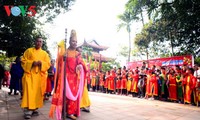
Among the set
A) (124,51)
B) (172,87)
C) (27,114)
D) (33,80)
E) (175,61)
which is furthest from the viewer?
(124,51)

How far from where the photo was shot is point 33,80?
14.7 ft

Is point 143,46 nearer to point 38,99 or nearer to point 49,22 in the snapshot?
point 49,22

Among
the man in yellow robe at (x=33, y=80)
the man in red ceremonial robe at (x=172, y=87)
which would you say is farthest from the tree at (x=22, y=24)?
the man in red ceremonial robe at (x=172, y=87)

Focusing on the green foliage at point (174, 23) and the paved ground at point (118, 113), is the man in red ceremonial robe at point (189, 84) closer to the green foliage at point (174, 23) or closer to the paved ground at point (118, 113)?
the paved ground at point (118, 113)

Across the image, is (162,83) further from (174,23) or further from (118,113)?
(174,23)

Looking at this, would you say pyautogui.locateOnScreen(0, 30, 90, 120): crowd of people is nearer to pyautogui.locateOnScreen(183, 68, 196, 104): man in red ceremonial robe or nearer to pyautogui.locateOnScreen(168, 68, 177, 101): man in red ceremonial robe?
pyautogui.locateOnScreen(183, 68, 196, 104): man in red ceremonial robe

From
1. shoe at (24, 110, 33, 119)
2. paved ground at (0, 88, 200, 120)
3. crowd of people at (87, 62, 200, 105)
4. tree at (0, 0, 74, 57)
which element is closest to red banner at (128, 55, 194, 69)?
crowd of people at (87, 62, 200, 105)

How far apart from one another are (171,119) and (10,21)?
30.2 ft

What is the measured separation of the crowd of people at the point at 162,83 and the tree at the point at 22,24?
580 centimetres

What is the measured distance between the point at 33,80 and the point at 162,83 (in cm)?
707

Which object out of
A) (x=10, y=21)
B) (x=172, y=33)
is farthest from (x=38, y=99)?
(x=172, y=33)

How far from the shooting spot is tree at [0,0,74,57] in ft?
30.1

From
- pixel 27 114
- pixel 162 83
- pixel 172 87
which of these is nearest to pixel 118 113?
pixel 27 114

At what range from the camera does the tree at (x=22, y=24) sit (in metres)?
9.18
